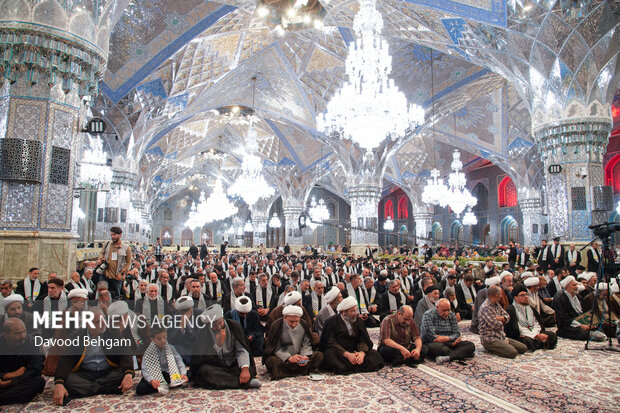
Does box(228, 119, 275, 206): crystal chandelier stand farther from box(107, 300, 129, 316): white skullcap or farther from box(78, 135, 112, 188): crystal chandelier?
box(107, 300, 129, 316): white skullcap

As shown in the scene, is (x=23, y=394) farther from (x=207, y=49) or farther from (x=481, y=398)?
(x=207, y=49)

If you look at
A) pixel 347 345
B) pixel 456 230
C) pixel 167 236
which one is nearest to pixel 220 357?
pixel 347 345

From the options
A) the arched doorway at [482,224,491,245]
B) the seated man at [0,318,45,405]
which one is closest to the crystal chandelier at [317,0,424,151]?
the seated man at [0,318,45,405]

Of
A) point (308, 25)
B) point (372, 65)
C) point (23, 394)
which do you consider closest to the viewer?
point (23, 394)

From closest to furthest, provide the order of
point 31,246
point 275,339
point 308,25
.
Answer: point 275,339 < point 31,246 < point 308,25

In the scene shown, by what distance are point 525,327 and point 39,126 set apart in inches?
248

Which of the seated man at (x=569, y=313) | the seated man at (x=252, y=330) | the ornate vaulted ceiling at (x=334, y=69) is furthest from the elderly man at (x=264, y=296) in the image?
the ornate vaulted ceiling at (x=334, y=69)

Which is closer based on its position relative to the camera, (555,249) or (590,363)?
(590,363)

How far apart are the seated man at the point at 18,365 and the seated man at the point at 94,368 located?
0.56 feet

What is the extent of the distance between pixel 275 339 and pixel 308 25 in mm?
9032

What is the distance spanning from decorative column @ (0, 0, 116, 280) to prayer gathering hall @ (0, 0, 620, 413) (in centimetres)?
2

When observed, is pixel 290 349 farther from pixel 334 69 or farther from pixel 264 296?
pixel 334 69

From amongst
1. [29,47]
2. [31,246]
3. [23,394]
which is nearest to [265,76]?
[29,47]

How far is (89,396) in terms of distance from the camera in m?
3.03
